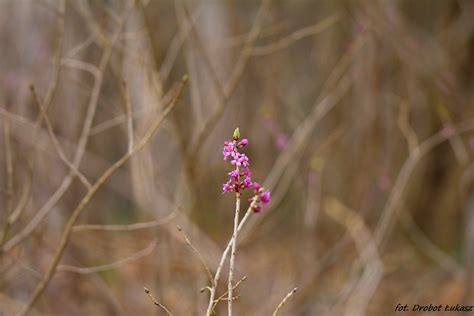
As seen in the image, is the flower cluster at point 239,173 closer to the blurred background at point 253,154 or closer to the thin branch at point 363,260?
the blurred background at point 253,154

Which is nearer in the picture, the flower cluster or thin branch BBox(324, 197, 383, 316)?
the flower cluster

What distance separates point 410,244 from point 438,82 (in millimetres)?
2597

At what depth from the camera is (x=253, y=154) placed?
5406 millimetres

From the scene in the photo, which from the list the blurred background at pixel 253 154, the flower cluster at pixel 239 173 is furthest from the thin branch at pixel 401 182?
the flower cluster at pixel 239 173

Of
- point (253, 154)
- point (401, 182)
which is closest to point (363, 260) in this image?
point (401, 182)

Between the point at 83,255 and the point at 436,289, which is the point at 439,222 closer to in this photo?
the point at 436,289

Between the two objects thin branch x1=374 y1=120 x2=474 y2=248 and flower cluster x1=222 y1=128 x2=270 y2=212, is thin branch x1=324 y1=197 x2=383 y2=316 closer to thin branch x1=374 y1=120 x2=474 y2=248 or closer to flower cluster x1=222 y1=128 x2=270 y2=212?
thin branch x1=374 y1=120 x2=474 y2=248

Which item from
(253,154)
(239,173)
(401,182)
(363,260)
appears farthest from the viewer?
(253,154)

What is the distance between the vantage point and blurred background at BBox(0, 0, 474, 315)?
118 inches

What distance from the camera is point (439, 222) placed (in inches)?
227

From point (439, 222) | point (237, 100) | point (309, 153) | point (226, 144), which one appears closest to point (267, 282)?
point (309, 153)

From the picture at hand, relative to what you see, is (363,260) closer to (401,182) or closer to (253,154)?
(401,182)

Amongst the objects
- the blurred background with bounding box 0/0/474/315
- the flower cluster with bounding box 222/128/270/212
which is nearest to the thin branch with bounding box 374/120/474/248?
the blurred background with bounding box 0/0/474/315

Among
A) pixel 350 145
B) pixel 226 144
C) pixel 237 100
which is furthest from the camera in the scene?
pixel 237 100
